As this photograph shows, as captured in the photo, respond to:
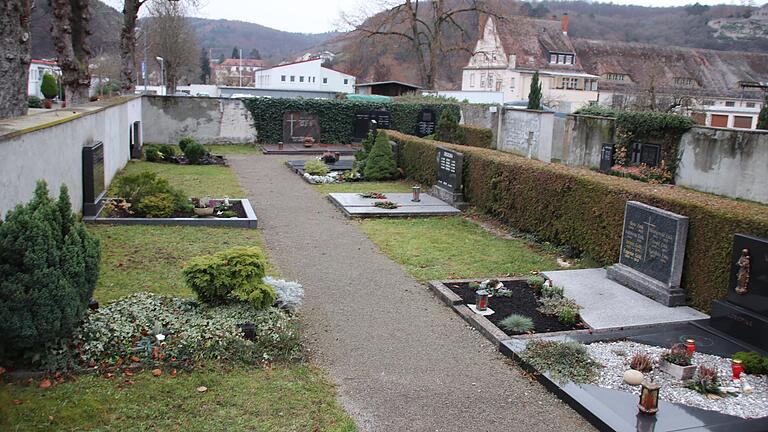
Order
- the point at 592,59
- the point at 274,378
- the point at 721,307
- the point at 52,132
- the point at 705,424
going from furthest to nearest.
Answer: the point at 592,59 < the point at 52,132 < the point at 721,307 < the point at 274,378 < the point at 705,424

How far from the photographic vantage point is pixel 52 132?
9.76 m

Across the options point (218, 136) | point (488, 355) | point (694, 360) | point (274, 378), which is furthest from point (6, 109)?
point (218, 136)

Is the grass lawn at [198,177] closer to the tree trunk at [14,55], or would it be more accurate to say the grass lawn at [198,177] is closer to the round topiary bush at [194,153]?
the round topiary bush at [194,153]

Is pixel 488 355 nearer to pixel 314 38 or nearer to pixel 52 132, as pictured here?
pixel 52 132

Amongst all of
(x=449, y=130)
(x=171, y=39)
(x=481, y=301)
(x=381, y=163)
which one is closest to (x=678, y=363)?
(x=481, y=301)

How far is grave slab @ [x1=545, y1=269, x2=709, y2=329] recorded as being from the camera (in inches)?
297

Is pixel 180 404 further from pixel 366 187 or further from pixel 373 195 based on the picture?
pixel 366 187

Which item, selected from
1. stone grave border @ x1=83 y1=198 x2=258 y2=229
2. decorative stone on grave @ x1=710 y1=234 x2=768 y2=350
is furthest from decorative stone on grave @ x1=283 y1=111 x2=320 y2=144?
→ decorative stone on grave @ x1=710 y1=234 x2=768 y2=350

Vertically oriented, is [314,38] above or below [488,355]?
above

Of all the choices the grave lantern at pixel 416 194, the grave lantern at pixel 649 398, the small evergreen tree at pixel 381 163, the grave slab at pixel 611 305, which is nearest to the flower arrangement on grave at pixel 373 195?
the grave lantern at pixel 416 194

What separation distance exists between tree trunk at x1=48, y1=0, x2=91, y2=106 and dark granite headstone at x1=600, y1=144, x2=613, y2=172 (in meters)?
17.7

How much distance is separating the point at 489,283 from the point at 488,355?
6.88ft

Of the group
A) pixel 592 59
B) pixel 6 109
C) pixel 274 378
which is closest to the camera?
pixel 274 378

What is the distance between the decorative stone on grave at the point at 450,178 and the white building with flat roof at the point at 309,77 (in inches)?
2193
